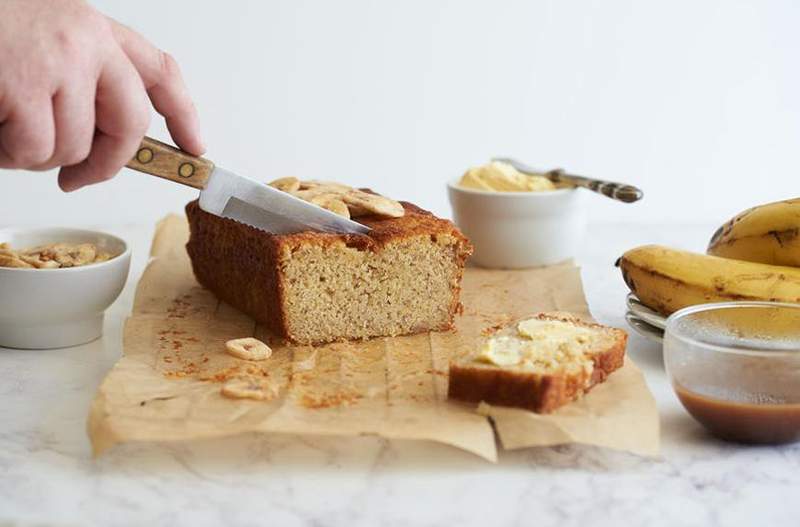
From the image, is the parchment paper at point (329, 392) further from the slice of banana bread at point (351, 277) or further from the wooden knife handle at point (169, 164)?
the wooden knife handle at point (169, 164)

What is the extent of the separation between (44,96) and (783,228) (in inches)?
73.2

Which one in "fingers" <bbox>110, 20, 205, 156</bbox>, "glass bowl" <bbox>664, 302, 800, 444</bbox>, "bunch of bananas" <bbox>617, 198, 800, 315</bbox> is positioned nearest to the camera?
"glass bowl" <bbox>664, 302, 800, 444</bbox>

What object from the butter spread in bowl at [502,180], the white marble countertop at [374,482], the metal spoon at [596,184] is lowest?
the white marble countertop at [374,482]

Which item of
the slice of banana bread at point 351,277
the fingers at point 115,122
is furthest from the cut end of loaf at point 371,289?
the fingers at point 115,122

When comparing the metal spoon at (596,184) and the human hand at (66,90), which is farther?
the metal spoon at (596,184)

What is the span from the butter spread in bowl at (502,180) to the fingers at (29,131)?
185cm

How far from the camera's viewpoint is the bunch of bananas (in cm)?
270

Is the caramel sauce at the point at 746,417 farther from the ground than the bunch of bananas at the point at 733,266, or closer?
closer

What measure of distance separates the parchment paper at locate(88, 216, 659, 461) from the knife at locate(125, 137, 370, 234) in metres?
0.32

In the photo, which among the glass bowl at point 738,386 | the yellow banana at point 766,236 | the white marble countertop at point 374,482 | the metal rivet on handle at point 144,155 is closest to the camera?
the white marble countertop at point 374,482

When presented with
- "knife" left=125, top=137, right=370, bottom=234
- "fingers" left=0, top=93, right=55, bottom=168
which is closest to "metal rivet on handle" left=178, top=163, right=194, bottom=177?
"knife" left=125, top=137, right=370, bottom=234

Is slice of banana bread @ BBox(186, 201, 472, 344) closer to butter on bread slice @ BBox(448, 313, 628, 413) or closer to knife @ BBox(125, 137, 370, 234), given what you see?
knife @ BBox(125, 137, 370, 234)

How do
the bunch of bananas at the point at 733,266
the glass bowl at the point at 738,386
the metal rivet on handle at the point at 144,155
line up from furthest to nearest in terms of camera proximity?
the bunch of bananas at the point at 733,266, the metal rivet on handle at the point at 144,155, the glass bowl at the point at 738,386

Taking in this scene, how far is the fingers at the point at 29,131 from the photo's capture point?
6.91 ft
